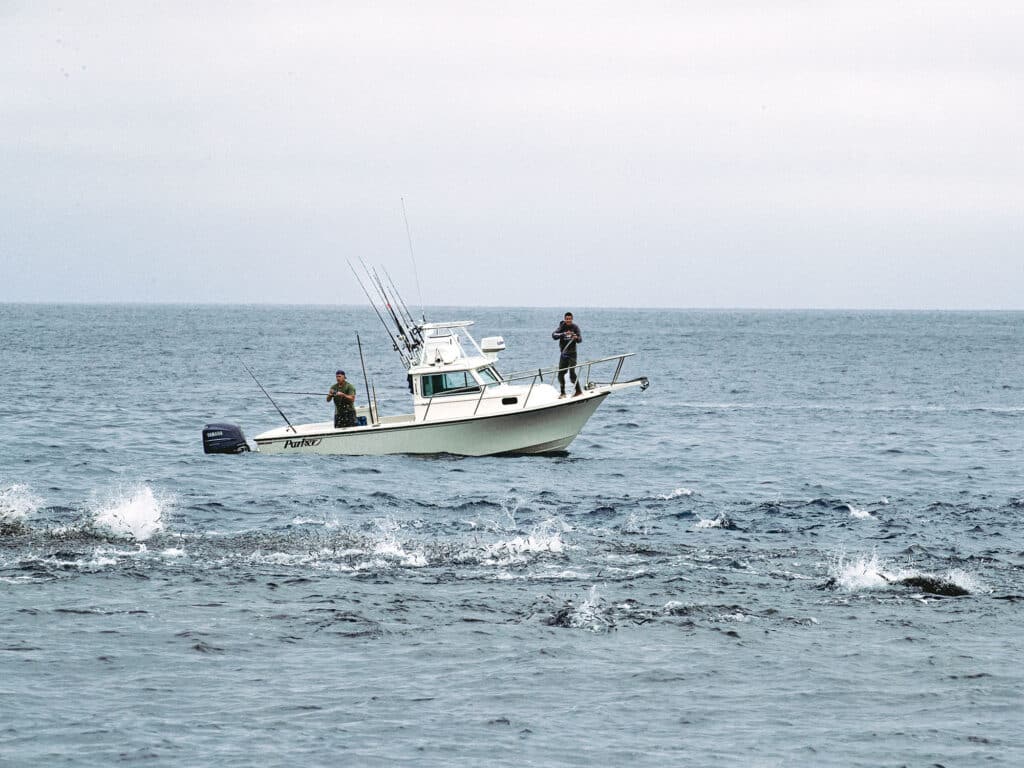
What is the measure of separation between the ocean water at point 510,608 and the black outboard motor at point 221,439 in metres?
Answer: 0.31

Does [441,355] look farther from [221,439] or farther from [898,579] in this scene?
[898,579]

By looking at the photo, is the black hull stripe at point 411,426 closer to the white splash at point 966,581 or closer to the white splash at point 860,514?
the white splash at point 860,514

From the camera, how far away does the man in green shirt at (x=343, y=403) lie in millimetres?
27312

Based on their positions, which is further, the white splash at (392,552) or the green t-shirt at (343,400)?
the green t-shirt at (343,400)

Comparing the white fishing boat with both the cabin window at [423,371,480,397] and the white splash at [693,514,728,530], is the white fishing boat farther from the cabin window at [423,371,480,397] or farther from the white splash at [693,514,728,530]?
the white splash at [693,514,728,530]

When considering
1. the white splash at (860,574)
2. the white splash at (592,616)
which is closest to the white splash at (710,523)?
the white splash at (860,574)

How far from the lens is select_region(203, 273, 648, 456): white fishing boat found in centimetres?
2739

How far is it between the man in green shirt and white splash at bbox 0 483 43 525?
22.2 ft

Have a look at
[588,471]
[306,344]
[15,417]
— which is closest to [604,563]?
[588,471]

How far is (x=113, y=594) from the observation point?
15070 mm

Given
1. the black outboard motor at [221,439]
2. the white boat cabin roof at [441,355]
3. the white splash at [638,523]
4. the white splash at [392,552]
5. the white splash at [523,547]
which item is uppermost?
the white boat cabin roof at [441,355]

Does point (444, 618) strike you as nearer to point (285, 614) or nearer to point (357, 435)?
point (285, 614)

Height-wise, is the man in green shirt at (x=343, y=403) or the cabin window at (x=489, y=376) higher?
the cabin window at (x=489, y=376)

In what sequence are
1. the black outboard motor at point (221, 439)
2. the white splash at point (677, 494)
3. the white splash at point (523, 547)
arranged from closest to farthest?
the white splash at point (523, 547)
the white splash at point (677, 494)
the black outboard motor at point (221, 439)
